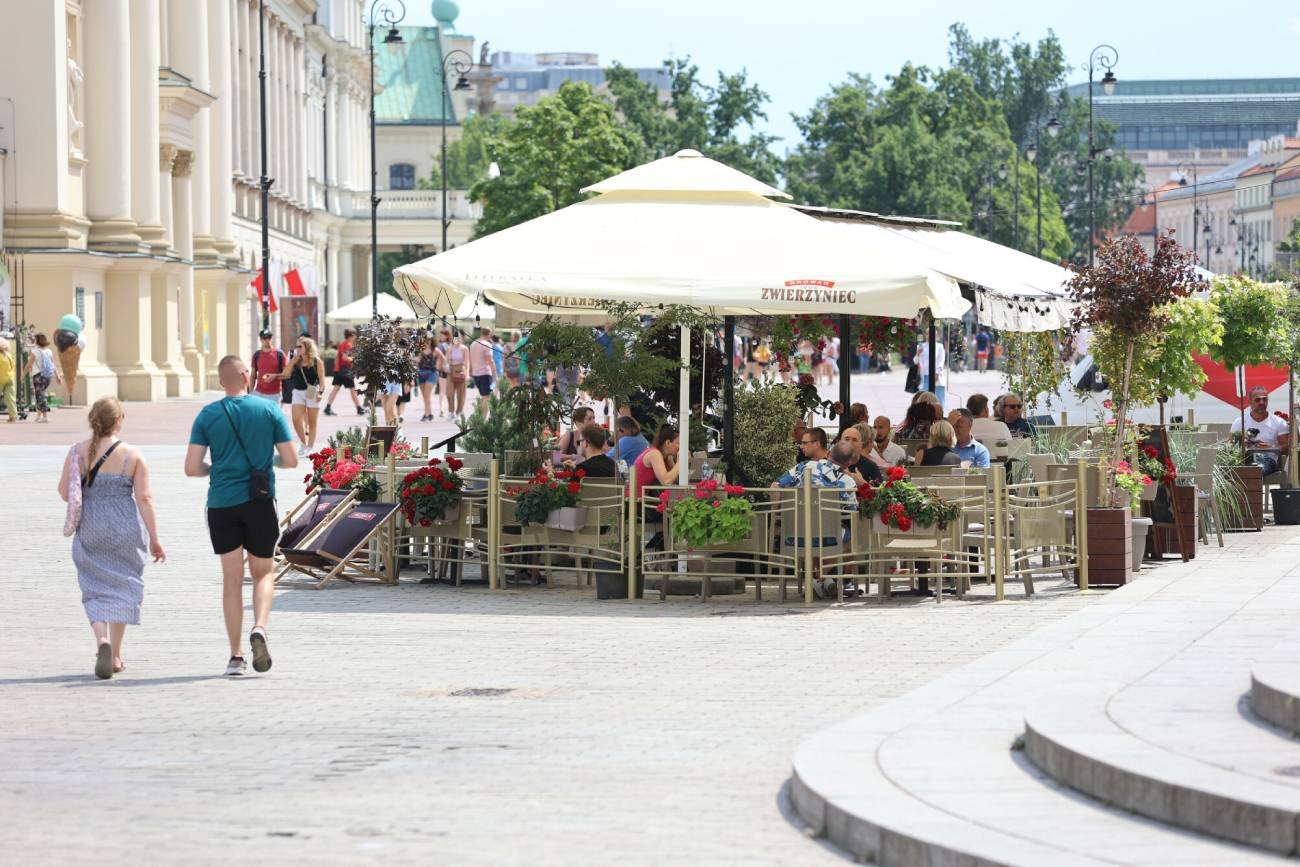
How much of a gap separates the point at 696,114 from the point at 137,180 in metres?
45.6

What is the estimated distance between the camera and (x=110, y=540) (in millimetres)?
12195

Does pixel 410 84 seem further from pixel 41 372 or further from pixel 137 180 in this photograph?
pixel 41 372

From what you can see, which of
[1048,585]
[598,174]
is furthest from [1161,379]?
[598,174]

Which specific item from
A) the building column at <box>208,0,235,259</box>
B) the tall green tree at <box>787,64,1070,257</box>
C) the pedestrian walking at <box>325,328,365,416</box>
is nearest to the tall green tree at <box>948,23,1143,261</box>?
the tall green tree at <box>787,64,1070,257</box>

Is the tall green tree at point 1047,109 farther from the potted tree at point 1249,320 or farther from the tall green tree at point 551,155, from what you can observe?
the potted tree at point 1249,320

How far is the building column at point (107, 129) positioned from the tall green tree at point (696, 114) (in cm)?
4578

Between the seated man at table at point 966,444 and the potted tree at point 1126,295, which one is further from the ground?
the potted tree at point 1126,295

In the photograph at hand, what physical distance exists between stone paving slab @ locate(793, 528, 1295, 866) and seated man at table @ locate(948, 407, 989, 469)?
4905mm

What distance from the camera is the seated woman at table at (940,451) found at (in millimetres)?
17080

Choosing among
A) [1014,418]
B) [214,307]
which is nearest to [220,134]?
[214,307]

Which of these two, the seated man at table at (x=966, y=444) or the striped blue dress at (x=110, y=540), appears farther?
the seated man at table at (x=966, y=444)

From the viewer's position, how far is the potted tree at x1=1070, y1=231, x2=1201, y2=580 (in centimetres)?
1694

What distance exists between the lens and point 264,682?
38.3 feet

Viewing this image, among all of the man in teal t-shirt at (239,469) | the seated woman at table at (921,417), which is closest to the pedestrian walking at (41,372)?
the seated woman at table at (921,417)
